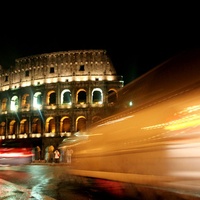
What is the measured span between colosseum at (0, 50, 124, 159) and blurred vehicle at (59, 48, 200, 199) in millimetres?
28765

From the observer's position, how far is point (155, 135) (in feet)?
18.8

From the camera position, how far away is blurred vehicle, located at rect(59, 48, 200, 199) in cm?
472

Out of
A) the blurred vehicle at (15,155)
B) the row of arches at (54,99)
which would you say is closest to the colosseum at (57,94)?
the row of arches at (54,99)

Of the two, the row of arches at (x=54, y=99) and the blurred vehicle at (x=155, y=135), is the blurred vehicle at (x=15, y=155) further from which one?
the row of arches at (x=54, y=99)

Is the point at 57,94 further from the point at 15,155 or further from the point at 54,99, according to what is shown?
the point at 15,155

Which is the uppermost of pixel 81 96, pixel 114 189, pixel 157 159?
pixel 81 96

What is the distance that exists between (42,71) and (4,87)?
245 inches

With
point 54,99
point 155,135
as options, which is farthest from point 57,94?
point 155,135

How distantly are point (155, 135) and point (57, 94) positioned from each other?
33.6 metres

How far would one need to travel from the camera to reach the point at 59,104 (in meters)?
38.6

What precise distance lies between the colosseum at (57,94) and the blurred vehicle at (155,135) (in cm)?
2877

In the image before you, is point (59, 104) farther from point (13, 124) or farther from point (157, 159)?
point (157, 159)

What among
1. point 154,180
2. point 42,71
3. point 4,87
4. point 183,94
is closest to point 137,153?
point 154,180

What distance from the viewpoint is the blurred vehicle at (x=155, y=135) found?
15.5 feet
